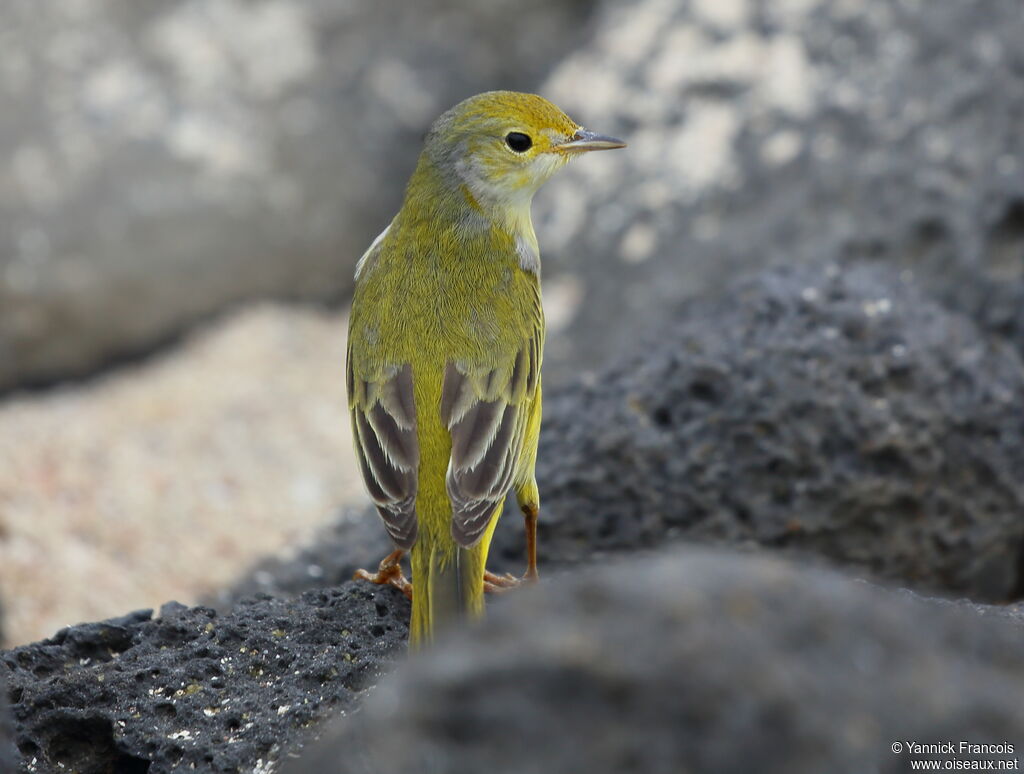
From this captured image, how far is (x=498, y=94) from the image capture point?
197 inches

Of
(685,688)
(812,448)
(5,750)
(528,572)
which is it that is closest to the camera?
(685,688)

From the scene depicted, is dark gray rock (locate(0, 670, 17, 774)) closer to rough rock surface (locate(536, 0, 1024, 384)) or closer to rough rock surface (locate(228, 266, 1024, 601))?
rough rock surface (locate(228, 266, 1024, 601))

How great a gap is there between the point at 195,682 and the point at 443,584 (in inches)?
29.6

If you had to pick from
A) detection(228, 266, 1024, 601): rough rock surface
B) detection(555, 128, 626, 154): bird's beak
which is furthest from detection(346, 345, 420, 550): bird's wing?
detection(555, 128, 626, 154): bird's beak

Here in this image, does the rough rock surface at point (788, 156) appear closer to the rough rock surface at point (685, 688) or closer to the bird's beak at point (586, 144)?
the bird's beak at point (586, 144)

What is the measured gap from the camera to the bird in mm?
3859

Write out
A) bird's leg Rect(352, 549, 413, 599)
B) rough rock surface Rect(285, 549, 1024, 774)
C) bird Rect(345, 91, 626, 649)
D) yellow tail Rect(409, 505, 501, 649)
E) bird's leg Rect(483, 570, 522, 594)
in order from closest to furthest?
rough rock surface Rect(285, 549, 1024, 774) < yellow tail Rect(409, 505, 501, 649) < bird Rect(345, 91, 626, 649) < bird's leg Rect(352, 549, 413, 599) < bird's leg Rect(483, 570, 522, 594)

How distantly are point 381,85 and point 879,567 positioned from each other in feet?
18.9

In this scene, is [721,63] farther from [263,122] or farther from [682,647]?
[682,647]

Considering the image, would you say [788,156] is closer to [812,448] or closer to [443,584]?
[812,448]

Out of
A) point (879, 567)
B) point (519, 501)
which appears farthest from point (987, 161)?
point (519, 501)

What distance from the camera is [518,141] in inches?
193

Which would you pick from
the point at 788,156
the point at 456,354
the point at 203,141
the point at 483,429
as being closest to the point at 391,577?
the point at 483,429

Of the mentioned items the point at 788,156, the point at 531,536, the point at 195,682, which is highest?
the point at 788,156
